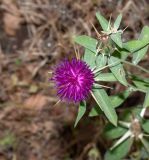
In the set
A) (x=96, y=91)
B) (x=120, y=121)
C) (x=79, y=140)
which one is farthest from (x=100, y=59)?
(x=79, y=140)

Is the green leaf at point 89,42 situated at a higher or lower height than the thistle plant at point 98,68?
higher

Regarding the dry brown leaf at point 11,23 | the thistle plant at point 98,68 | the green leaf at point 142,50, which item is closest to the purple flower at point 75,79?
the thistle plant at point 98,68

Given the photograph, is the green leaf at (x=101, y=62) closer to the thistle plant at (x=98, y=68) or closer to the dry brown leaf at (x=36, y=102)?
the thistle plant at (x=98, y=68)

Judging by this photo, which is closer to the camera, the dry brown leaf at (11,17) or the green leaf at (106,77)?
the green leaf at (106,77)

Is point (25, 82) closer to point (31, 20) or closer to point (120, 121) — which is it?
point (31, 20)

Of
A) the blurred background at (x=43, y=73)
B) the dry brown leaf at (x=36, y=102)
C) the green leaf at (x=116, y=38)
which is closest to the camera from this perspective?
the green leaf at (x=116, y=38)

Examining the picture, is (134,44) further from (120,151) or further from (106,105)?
(120,151)

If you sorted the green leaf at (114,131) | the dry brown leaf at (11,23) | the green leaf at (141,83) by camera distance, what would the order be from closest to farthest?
the green leaf at (141,83)
the green leaf at (114,131)
the dry brown leaf at (11,23)
